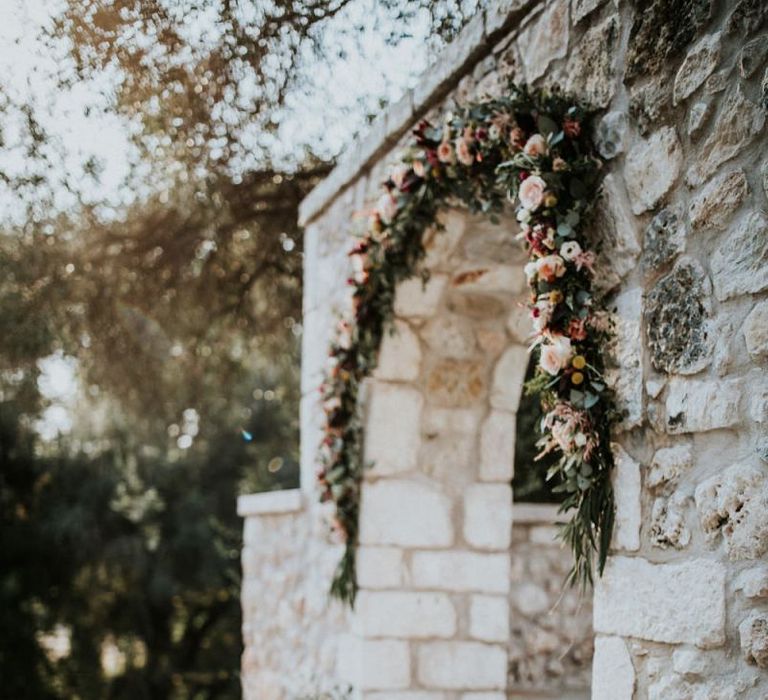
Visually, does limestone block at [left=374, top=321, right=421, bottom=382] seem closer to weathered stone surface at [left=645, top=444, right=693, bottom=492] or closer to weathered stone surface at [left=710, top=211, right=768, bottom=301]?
weathered stone surface at [left=645, top=444, right=693, bottom=492]

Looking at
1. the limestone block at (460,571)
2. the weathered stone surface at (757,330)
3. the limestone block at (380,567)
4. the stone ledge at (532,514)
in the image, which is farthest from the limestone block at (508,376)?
the weathered stone surface at (757,330)

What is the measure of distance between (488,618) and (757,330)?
8.23 ft

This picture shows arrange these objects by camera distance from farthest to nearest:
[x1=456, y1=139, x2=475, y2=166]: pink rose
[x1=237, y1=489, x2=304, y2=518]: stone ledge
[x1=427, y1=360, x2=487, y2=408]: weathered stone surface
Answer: [x1=237, y1=489, x2=304, y2=518]: stone ledge → [x1=427, y1=360, x2=487, y2=408]: weathered stone surface → [x1=456, y1=139, x2=475, y2=166]: pink rose

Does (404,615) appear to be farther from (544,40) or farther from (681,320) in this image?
(544,40)

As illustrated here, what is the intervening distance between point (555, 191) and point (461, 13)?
57.1 inches

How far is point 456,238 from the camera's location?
4.07 meters

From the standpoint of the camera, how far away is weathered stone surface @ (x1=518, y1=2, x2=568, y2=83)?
9.70 ft

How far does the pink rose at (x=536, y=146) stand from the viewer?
279cm

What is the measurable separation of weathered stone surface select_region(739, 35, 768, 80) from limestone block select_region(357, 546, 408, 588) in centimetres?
261

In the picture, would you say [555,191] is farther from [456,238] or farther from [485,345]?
[485,345]

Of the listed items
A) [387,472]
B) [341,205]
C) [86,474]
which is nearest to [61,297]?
[341,205]

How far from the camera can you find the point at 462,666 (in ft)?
14.0

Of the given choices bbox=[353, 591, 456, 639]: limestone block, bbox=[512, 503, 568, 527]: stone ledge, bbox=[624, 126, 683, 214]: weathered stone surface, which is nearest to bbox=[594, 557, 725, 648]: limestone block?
bbox=[624, 126, 683, 214]: weathered stone surface

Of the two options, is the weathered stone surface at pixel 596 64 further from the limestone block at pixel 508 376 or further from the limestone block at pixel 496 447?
the limestone block at pixel 496 447
